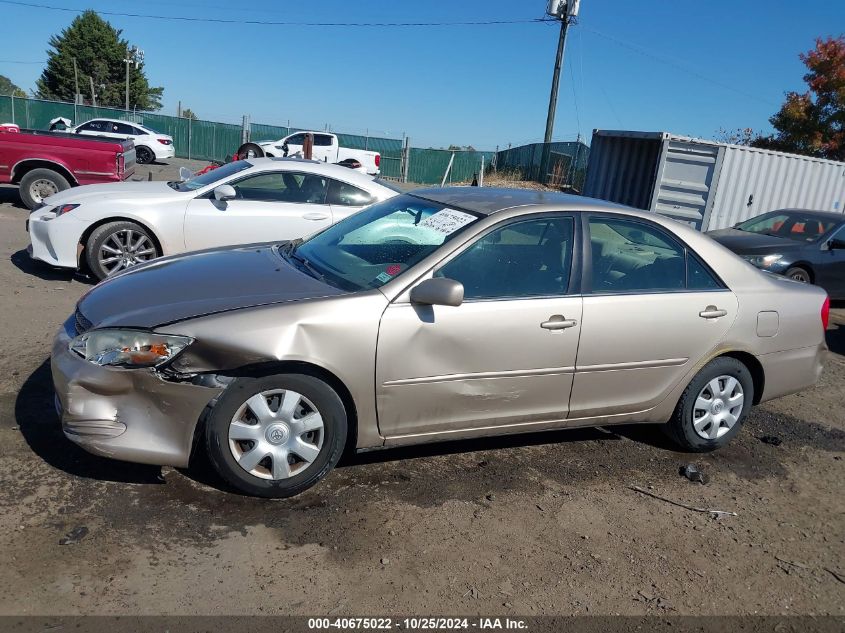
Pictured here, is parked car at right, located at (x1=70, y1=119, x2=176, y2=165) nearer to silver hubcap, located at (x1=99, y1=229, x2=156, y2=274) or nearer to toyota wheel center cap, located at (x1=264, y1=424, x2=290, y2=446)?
silver hubcap, located at (x1=99, y1=229, x2=156, y2=274)

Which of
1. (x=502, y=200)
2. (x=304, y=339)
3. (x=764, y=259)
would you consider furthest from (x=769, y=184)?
(x=304, y=339)

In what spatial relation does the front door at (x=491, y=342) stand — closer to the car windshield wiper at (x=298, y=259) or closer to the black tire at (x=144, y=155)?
the car windshield wiper at (x=298, y=259)

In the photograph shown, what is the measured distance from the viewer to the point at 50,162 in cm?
1138

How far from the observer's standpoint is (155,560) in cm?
308

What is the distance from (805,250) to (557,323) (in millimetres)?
7645

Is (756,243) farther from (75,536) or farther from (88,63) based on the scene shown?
(88,63)

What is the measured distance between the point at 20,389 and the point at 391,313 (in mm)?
2648

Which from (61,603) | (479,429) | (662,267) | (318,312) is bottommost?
(61,603)

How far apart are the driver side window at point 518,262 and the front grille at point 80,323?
1800 millimetres

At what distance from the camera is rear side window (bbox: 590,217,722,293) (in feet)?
14.1

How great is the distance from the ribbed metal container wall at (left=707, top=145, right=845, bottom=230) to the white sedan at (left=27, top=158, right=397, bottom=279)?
28.4ft

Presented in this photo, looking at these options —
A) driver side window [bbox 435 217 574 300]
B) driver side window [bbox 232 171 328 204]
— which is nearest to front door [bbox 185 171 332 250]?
driver side window [bbox 232 171 328 204]

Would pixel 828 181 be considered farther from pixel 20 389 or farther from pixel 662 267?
pixel 20 389

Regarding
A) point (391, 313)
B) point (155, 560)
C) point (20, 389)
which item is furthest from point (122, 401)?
point (20, 389)
